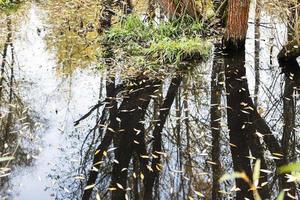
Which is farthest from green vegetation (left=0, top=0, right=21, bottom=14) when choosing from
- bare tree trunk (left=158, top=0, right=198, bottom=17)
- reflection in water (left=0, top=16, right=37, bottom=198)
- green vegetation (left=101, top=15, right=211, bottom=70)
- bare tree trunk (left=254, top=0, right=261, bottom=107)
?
bare tree trunk (left=254, top=0, right=261, bottom=107)

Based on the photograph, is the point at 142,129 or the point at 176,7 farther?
the point at 176,7

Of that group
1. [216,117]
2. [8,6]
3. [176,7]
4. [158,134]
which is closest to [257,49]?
[176,7]

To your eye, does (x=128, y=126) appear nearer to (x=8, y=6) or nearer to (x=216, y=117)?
(x=216, y=117)

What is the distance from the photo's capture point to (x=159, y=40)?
887cm

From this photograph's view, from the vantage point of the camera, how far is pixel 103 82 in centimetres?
761

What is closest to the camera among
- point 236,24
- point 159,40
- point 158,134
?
point 158,134

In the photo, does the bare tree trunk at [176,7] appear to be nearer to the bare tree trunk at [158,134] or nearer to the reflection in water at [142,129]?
the reflection in water at [142,129]

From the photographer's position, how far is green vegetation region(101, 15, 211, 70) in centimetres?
850

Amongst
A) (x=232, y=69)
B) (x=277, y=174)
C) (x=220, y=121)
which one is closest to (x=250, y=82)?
(x=232, y=69)

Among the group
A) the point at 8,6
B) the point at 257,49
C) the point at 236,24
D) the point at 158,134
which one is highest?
the point at 8,6

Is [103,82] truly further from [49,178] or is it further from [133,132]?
[49,178]

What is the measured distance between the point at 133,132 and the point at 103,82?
211 centimetres

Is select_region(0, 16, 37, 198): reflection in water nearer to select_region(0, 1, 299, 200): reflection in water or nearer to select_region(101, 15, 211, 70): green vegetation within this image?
select_region(0, 1, 299, 200): reflection in water

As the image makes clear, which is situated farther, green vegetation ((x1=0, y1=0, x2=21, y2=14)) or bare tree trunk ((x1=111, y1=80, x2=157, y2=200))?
green vegetation ((x1=0, y1=0, x2=21, y2=14))
